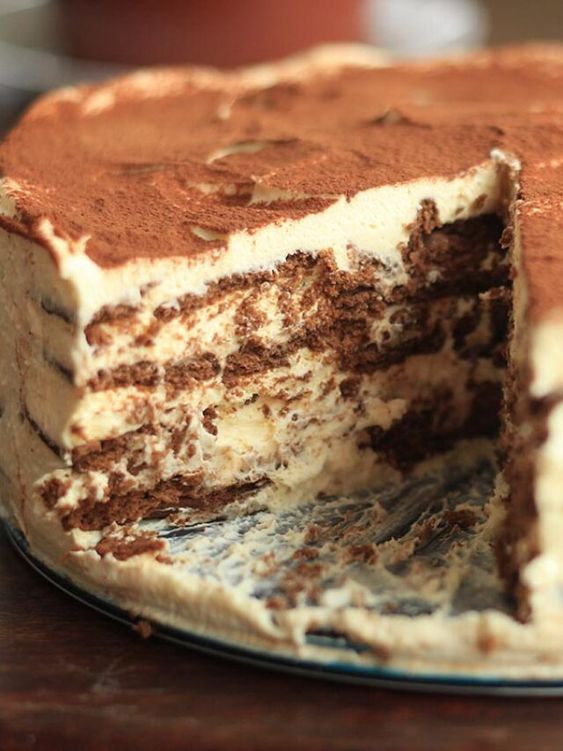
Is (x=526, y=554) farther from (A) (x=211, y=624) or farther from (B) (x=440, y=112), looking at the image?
(B) (x=440, y=112)

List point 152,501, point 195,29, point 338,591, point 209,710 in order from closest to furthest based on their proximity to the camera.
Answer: point 209,710 → point 338,591 → point 152,501 → point 195,29

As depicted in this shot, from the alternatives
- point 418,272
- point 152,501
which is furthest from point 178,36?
point 152,501

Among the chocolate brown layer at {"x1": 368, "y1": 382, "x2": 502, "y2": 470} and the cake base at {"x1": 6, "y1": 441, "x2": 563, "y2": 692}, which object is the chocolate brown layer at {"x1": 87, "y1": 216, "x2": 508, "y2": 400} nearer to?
the chocolate brown layer at {"x1": 368, "y1": 382, "x2": 502, "y2": 470}

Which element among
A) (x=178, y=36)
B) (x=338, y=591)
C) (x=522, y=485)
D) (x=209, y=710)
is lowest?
(x=209, y=710)

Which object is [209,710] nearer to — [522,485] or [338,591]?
[338,591]

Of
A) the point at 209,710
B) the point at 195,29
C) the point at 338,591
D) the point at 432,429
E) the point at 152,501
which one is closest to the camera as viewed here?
the point at 209,710

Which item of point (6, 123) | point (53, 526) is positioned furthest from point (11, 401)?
point (6, 123)

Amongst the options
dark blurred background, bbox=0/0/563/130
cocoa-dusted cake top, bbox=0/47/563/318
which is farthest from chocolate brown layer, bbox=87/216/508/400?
dark blurred background, bbox=0/0/563/130

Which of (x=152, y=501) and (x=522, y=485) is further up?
(x=522, y=485)
